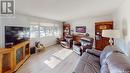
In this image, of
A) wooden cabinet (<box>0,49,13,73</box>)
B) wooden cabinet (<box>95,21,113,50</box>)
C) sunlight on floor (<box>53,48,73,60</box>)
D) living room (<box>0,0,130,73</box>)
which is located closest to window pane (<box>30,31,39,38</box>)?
living room (<box>0,0,130,73</box>)

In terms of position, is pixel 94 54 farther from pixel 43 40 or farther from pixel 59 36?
pixel 59 36

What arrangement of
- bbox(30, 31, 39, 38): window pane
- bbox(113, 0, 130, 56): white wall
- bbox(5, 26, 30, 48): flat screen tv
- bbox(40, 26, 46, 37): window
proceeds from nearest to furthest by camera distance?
1. bbox(113, 0, 130, 56): white wall
2. bbox(5, 26, 30, 48): flat screen tv
3. bbox(30, 31, 39, 38): window pane
4. bbox(40, 26, 46, 37): window

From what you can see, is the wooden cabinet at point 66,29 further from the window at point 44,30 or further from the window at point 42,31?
the window at point 42,31

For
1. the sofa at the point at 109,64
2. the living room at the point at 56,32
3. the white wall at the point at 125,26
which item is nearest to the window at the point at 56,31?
the living room at the point at 56,32

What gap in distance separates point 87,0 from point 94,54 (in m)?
1.64

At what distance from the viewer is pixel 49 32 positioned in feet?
27.3

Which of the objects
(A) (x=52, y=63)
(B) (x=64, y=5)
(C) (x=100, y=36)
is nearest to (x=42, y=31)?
(A) (x=52, y=63)

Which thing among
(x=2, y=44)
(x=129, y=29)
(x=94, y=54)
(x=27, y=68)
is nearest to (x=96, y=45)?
(x=94, y=54)

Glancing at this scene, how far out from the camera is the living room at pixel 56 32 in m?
3.24

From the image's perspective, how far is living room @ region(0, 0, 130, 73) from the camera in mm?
3236

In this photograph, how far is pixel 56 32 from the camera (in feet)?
30.3

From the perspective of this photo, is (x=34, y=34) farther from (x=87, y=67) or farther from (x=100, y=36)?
(x=87, y=67)

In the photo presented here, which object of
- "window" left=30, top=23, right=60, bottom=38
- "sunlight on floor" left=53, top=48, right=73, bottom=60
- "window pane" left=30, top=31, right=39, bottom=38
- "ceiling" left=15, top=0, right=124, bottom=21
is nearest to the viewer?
"ceiling" left=15, top=0, right=124, bottom=21

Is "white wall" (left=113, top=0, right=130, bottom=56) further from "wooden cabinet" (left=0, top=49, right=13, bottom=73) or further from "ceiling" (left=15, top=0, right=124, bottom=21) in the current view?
"wooden cabinet" (left=0, top=49, right=13, bottom=73)
